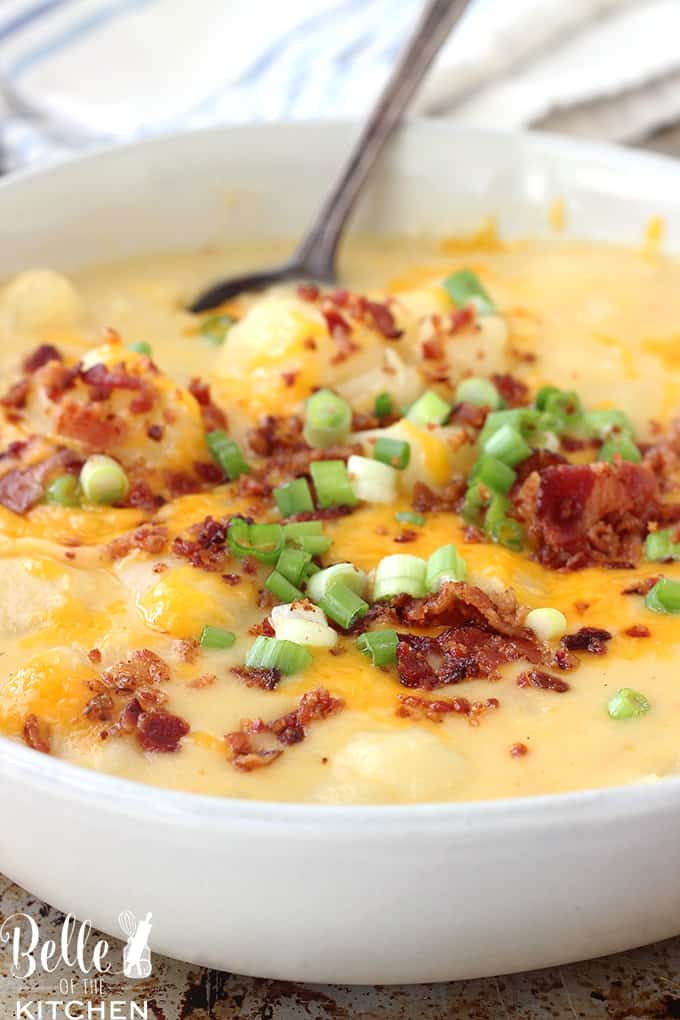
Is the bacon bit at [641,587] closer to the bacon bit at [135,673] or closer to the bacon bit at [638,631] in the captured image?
the bacon bit at [638,631]

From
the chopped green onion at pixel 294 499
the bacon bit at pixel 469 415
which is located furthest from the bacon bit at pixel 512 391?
the chopped green onion at pixel 294 499

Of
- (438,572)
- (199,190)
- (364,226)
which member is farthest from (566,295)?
(438,572)

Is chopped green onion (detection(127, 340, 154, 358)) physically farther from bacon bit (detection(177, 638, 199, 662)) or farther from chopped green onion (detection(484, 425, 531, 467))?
bacon bit (detection(177, 638, 199, 662))

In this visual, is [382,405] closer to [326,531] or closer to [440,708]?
[326,531]

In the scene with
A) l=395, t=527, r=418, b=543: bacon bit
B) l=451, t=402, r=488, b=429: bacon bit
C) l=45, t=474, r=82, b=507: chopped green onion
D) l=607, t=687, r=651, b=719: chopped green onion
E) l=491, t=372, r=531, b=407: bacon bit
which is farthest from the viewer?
l=491, t=372, r=531, b=407: bacon bit

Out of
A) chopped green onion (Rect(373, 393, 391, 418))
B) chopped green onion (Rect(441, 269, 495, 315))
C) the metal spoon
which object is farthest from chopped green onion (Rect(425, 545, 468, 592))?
the metal spoon

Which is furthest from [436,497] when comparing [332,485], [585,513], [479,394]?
[479,394]

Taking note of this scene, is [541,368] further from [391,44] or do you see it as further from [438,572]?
[391,44]
